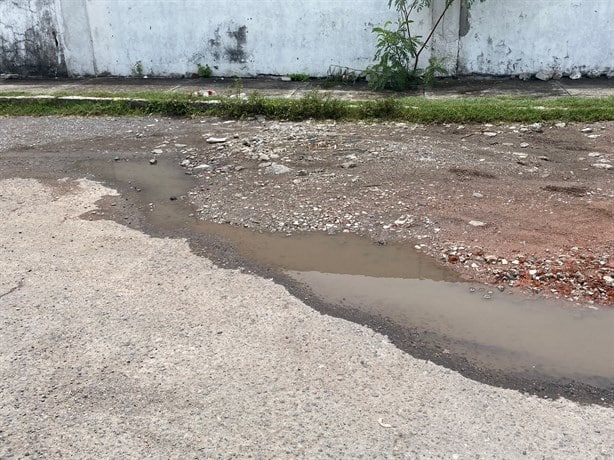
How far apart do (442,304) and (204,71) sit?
351 inches

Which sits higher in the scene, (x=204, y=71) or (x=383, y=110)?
(x=204, y=71)

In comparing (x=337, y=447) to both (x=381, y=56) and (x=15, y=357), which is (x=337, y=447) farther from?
(x=381, y=56)

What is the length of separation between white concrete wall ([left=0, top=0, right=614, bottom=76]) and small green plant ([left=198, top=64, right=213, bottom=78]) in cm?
10

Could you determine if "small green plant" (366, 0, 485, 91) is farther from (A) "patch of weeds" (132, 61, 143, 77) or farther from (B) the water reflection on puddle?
(B) the water reflection on puddle

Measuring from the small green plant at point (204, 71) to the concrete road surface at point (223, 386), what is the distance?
7957mm

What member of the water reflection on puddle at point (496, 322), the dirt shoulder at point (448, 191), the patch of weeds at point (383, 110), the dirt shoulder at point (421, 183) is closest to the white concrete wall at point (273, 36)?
the patch of weeds at point (383, 110)

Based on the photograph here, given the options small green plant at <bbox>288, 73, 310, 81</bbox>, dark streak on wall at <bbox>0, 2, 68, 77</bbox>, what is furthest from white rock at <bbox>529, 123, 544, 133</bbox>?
dark streak on wall at <bbox>0, 2, 68, 77</bbox>

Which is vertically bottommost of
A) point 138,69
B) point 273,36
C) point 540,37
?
point 138,69

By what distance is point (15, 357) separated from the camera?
10.6 ft

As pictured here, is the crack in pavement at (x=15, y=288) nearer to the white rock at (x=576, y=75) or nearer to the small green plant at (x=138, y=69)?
the small green plant at (x=138, y=69)

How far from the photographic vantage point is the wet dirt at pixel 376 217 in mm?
3332

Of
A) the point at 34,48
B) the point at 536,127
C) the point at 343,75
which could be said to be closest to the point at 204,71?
the point at 343,75

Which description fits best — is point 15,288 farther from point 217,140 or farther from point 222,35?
point 222,35

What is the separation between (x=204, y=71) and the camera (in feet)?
37.2
